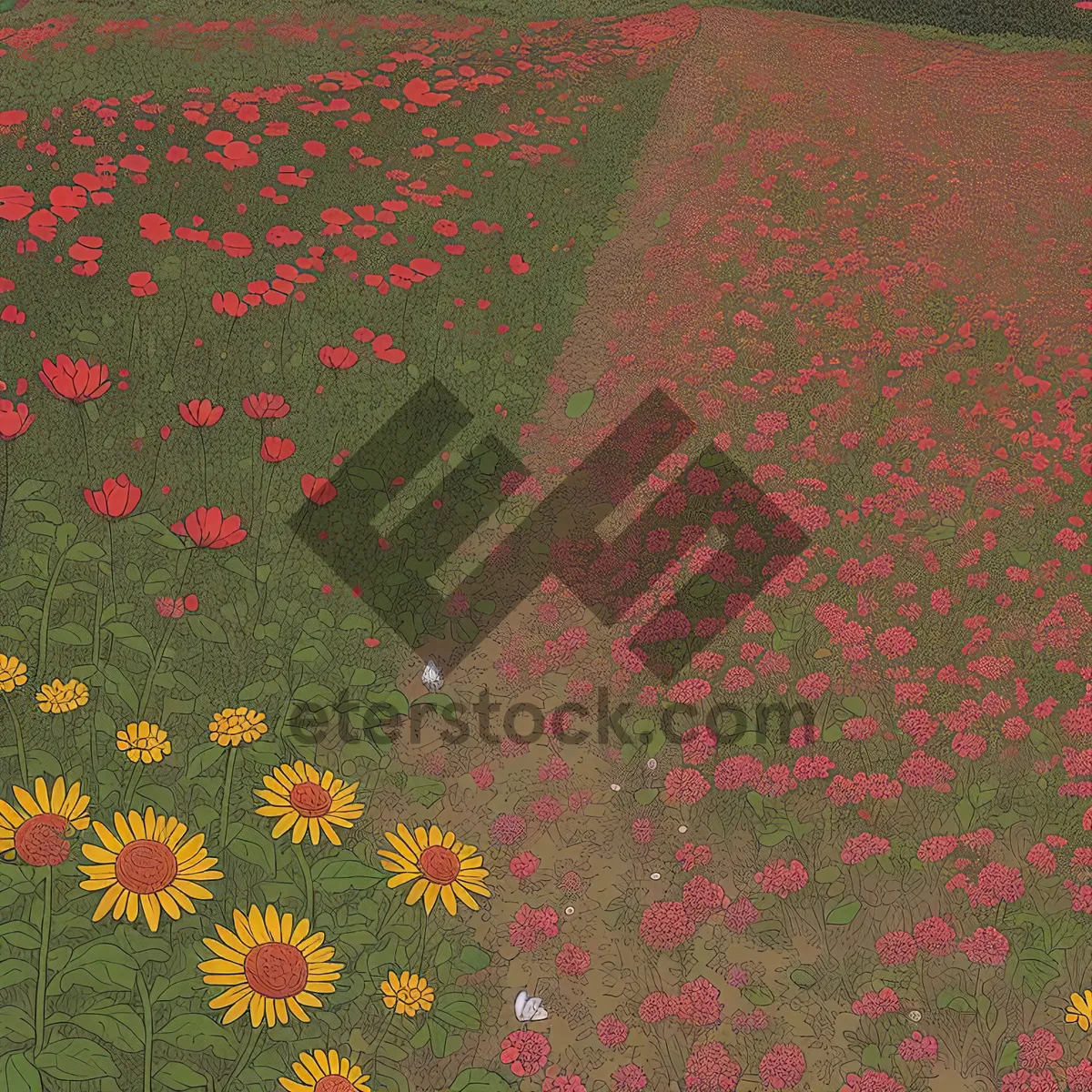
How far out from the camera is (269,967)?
2387 millimetres

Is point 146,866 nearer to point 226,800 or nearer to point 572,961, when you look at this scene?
point 226,800

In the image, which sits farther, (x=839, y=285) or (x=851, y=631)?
(x=839, y=285)

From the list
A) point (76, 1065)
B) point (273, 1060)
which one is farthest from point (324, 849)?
point (76, 1065)

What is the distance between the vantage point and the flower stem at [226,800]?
2.46 m

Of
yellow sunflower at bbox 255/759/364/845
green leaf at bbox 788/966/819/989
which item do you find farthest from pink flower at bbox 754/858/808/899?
yellow sunflower at bbox 255/759/364/845

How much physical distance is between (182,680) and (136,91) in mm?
1351

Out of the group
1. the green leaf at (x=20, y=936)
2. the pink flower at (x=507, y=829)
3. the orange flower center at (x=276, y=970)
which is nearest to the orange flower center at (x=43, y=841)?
the green leaf at (x=20, y=936)

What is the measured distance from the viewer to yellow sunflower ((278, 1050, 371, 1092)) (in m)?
2.31

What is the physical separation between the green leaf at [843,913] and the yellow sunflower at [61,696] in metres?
1.36

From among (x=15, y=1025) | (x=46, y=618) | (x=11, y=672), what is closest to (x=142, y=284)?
(x=46, y=618)

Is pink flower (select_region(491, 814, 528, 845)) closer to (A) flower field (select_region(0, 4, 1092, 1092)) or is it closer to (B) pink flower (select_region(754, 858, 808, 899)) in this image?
(A) flower field (select_region(0, 4, 1092, 1092))

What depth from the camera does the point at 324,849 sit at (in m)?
2.48

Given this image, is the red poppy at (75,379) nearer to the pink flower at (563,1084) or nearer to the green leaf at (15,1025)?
the green leaf at (15,1025)

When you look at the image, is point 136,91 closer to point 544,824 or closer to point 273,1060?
point 544,824
